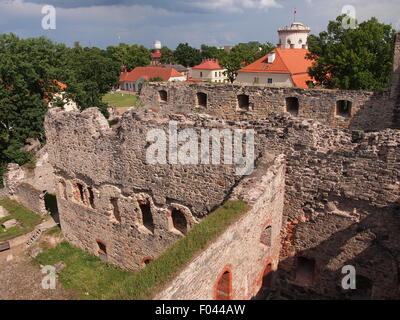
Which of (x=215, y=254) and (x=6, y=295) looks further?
(x=6, y=295)

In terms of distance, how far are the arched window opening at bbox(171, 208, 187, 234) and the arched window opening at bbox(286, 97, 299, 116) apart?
6382 mm

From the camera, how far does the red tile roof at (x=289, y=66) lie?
33.4 m

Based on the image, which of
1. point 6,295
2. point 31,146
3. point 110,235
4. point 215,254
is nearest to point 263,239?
point 215,254

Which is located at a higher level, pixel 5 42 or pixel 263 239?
pixel 5 42

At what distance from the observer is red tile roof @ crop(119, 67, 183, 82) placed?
59912 mm

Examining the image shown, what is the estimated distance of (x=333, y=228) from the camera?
30.4 ft

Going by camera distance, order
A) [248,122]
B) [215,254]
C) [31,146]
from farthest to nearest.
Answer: [31,146], [248,122], [215,254]

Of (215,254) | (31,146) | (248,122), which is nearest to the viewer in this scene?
(215,254)

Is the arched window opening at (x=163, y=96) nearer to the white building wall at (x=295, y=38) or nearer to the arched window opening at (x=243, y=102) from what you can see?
the arched window opening at (x=243, y=102)

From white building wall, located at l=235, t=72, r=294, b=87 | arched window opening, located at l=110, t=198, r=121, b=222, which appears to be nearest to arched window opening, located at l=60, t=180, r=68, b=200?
arched window opening, located at l=110, t=198, r=121, b=222

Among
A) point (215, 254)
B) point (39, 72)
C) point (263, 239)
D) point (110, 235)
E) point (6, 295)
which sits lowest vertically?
point (6, 295)

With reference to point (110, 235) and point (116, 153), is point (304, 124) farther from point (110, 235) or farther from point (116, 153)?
point (110, 235)

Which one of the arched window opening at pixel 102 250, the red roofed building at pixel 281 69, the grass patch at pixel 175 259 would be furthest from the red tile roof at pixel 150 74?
the grass patch at pixel 175 259
